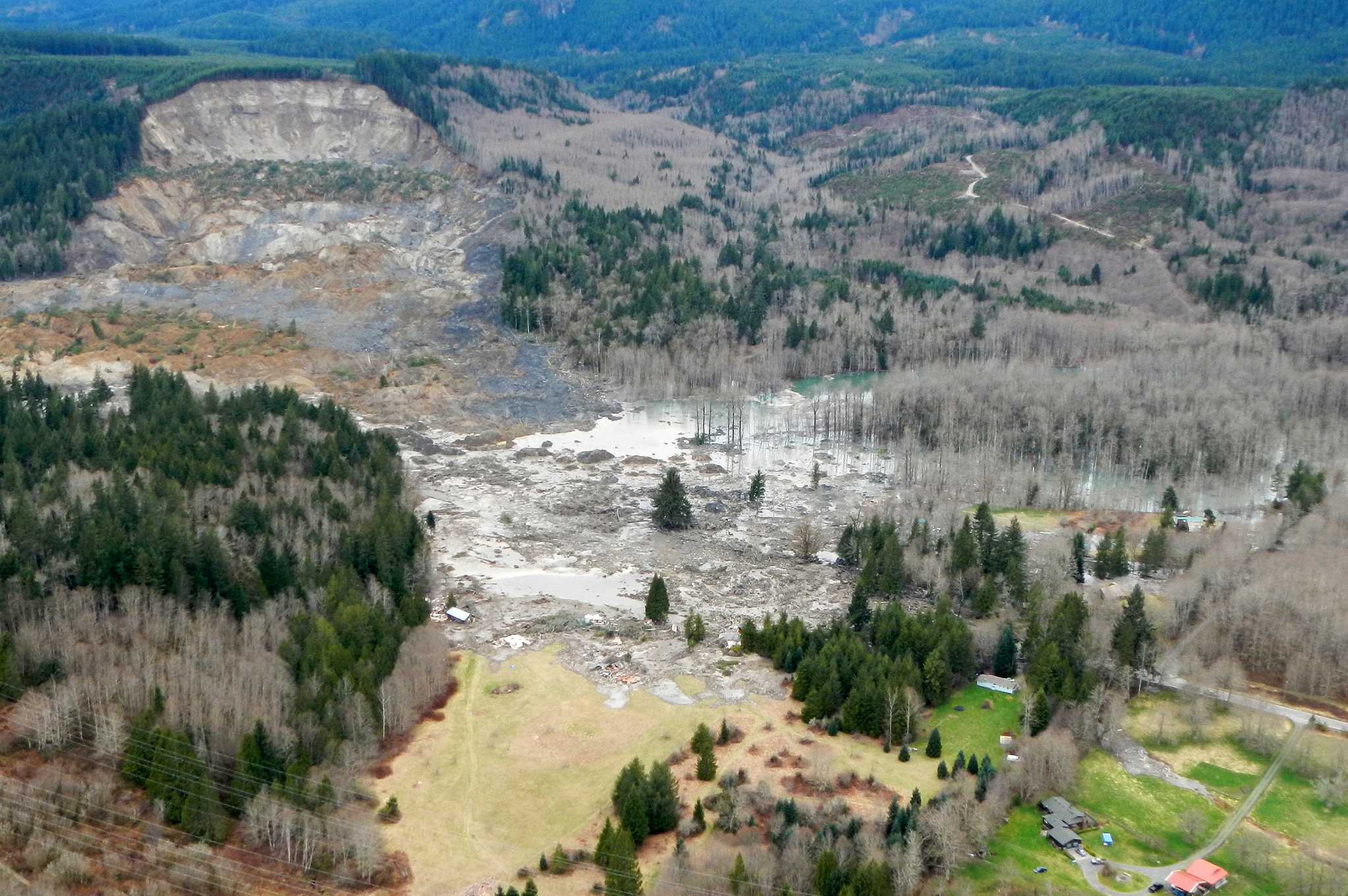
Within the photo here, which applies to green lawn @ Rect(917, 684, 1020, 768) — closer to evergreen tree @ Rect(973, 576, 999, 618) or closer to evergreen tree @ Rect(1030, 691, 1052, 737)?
evergreen tree @ Rect(1030, 691, 1052, 737)

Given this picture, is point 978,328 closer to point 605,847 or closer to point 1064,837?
point 1064,837

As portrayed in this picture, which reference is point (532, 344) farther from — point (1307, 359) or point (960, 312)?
point (1307, 359)

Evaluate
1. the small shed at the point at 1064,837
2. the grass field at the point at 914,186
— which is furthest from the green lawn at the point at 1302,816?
the grass field at the point at 914,186

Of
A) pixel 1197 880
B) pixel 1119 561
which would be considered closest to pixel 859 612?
pixel 1119 561

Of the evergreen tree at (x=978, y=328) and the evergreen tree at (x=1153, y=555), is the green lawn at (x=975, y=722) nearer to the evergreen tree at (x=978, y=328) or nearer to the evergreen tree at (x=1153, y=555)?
the evergreen tree at (x=1153, y=555)

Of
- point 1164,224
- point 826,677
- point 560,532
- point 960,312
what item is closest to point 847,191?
point 1164,224
